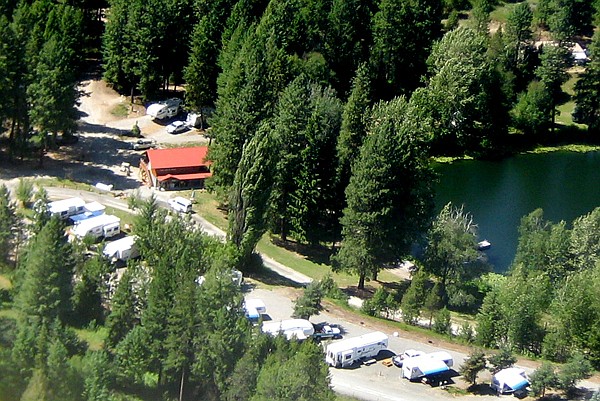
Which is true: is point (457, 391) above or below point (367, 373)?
above

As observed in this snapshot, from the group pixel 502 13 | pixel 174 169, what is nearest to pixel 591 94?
Result: pixel 502 13

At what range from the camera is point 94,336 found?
45500mm

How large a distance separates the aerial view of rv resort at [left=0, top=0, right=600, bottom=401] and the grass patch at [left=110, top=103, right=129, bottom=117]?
191 millimetres

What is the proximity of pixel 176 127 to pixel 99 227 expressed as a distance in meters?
22.3

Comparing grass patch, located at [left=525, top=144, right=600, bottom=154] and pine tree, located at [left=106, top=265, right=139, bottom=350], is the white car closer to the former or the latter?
pine tree, located at [left=106, top=265, right=139, bottom=350]

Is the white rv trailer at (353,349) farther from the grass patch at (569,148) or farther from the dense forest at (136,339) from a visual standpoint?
the grass patch at (569,148)

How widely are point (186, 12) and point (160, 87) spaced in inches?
281

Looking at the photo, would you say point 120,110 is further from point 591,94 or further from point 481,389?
point 591,94

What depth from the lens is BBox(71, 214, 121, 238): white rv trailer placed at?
58.0 meters

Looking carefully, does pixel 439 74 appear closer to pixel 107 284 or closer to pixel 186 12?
pixel 186 12

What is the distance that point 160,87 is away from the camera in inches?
3438

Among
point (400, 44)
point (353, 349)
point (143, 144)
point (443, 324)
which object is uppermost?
point (400, 44)

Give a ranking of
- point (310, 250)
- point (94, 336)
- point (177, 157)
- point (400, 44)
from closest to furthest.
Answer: point (94, 336) → point (310, 250) → point (177, 157) → point (400, 44)

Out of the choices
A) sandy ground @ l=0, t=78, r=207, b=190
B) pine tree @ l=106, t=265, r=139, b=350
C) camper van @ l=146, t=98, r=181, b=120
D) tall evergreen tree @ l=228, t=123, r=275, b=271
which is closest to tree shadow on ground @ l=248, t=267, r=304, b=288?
tall evergreen tree @ l=228, t=123, r=275, b=271
